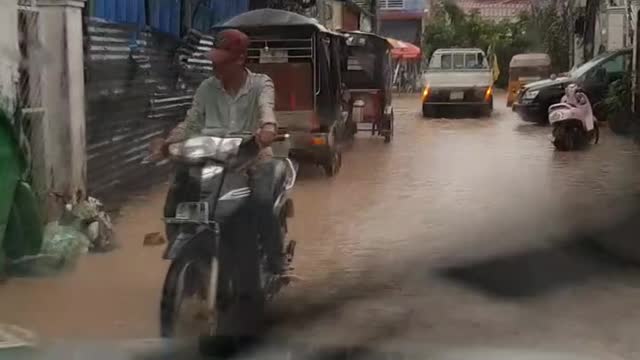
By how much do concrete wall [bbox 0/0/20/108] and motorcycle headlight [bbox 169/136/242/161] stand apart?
90.4 inches

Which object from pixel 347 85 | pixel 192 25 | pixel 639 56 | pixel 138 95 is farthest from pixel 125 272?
pixel 639 56

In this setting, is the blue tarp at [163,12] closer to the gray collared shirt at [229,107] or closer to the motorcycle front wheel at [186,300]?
the gray collared shirt at [229,107]

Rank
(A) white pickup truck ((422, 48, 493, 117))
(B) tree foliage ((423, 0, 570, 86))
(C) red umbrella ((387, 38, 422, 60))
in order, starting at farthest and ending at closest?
(B) tree foliage ((423, 0, 570, 86)), (C) red umbrella ((387, 38, 422, 60)), (A) white pickup truck ((422, 48, 493, 117))

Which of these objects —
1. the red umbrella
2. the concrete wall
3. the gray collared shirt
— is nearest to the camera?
the gray collared shirt

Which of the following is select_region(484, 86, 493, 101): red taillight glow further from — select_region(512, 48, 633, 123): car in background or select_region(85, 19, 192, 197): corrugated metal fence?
select_region(85, 19, 192, 197): corrugated metal fence

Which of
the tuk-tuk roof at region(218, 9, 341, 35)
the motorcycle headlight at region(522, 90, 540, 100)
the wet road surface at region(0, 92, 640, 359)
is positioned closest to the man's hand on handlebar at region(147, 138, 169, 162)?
the wet road surface at region(0, 92, 640, 359)

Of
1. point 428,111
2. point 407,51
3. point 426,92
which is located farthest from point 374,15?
point 426,92

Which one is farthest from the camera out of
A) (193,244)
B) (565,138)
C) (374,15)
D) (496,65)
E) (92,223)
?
(374,15)

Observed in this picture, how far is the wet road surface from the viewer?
5.29m

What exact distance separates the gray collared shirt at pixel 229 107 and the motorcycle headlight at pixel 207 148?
476 millimetres

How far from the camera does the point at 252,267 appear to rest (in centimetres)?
492

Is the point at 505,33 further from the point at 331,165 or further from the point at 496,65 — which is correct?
the point at 331,165

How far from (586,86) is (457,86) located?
4.30 meters

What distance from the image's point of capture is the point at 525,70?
24.5m
